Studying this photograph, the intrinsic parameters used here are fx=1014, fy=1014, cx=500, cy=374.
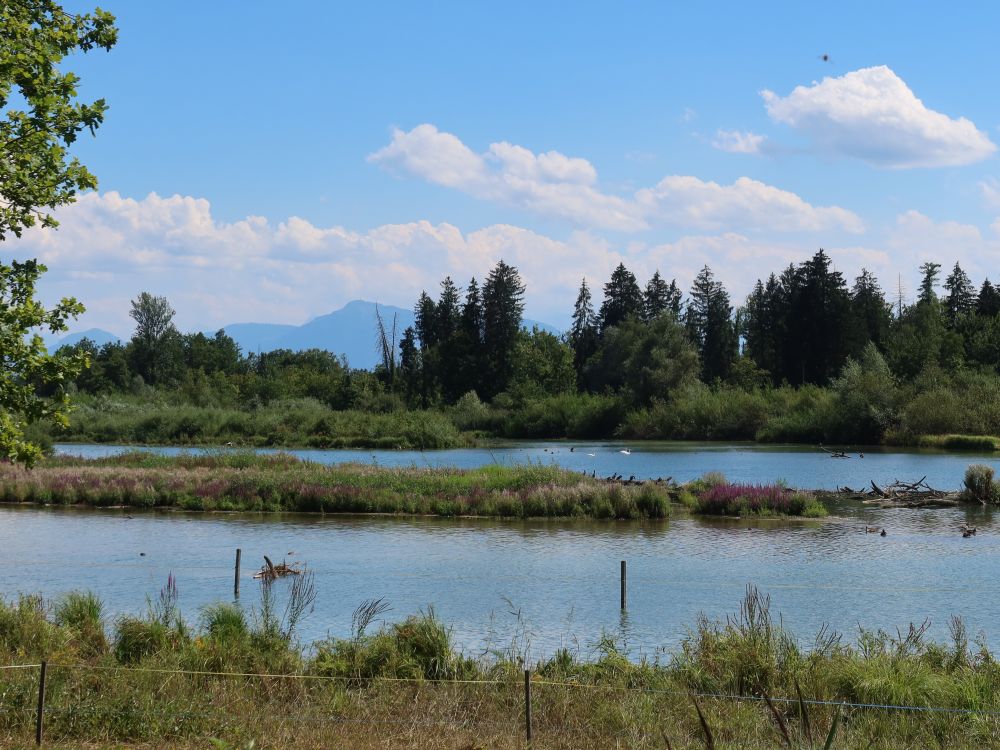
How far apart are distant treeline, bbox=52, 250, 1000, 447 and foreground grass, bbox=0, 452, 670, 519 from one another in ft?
136

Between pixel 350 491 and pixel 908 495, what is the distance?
899 inches

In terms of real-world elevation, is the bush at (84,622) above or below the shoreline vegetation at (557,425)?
below

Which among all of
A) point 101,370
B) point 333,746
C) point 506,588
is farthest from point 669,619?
point 101,370

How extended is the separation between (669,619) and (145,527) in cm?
2203

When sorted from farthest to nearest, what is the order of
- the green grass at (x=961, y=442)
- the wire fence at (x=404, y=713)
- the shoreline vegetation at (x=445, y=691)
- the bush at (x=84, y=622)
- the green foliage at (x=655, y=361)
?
the green foliage at (x=655, y=361), the green grass at (x=961, y=442), the bush at (x=84, y=622), the shoreline vegetation at (x=445, y=691), the wire fence at (x=404, y=713)

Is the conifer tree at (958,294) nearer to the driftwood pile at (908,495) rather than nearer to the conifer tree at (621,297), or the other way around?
the conifer tree at (621,297)

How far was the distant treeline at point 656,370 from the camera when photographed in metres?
86.4

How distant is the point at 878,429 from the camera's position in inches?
3297

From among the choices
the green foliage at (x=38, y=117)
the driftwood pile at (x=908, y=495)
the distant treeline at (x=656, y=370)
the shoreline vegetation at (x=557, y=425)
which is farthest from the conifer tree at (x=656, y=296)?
the green foliage at (x=38, y=117)

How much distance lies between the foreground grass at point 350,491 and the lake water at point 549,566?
1.24 meters

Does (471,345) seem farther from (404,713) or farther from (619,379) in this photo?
(404,713)

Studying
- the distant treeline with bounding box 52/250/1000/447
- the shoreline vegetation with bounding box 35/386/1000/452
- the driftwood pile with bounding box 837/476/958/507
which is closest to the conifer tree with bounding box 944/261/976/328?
the distant treeline with bounding box 52/250/1000/447

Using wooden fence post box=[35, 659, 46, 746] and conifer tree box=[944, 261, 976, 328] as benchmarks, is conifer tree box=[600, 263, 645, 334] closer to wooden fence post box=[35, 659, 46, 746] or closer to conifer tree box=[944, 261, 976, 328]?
conifer tree box=[944, 261, 976, 328]

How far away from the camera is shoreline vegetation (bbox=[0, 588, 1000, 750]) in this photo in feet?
35.8
